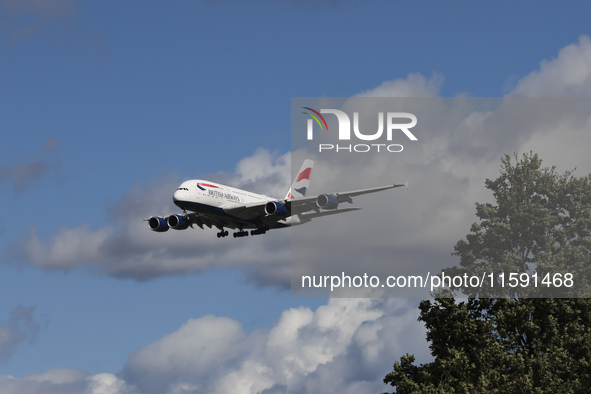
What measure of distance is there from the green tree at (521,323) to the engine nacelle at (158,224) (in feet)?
114

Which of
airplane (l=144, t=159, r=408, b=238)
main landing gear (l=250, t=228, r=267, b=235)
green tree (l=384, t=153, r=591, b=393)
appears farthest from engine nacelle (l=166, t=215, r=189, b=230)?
green tree (l=384, t=153, r=591, b=393)

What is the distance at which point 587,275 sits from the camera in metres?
71.2

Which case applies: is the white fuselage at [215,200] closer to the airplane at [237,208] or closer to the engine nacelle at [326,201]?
the airplane at [237,208]

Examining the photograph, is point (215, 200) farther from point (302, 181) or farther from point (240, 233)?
point (302, 181)

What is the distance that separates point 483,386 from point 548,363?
6.09m

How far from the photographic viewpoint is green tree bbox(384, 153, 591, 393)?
56938 mm

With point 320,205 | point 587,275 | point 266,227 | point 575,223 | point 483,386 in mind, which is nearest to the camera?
point 483,386

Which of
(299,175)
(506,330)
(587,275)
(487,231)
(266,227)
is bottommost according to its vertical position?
(506,330)

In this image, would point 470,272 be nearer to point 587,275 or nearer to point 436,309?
point 587,275

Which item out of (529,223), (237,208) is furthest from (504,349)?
(237,208)

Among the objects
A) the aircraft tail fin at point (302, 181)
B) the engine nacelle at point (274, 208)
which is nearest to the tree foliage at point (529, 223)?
the engine nacelle at point (274, 208)

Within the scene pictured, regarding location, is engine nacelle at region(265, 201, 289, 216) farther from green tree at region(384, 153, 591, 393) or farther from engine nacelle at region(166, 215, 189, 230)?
green tree at region(384, 153, 591, 393)

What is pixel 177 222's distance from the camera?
9731cm

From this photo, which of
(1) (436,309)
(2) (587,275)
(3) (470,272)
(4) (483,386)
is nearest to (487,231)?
(3) (470,272)
